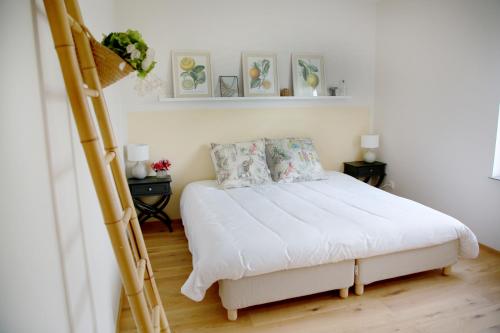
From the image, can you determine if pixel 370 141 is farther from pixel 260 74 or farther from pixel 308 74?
pixel 260 74

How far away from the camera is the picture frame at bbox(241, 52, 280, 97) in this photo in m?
3.87

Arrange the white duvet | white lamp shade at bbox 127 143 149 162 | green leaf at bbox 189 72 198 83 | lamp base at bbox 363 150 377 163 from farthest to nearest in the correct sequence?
lamp base at bbox 363 150 377 163 < green leaf at bbox 189 72 198 83 < white lamp shade at bbox 127 143 149 162 < the white duvet

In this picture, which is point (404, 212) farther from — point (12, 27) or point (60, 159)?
point (12, 27)

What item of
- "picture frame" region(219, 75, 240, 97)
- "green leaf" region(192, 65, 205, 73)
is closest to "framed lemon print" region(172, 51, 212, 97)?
"green leaf" region(192, 65, 205, 73)

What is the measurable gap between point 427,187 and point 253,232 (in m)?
2.33

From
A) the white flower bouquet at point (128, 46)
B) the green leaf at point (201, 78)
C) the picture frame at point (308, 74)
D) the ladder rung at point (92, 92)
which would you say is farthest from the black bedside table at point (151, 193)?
the ladder rung at point (92, 92)

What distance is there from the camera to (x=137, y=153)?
11.1ft

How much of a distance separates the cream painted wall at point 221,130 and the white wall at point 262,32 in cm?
22

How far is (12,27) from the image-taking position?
0.81 m

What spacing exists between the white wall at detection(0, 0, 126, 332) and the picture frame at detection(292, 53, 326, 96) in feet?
10.4

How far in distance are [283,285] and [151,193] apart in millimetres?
1846

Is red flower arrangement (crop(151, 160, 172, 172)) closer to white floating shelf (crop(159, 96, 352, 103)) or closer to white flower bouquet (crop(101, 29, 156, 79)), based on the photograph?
white floating shelf (crop(159, 96, 352, 103))

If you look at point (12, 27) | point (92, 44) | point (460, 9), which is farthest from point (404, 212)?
point (12, 27)

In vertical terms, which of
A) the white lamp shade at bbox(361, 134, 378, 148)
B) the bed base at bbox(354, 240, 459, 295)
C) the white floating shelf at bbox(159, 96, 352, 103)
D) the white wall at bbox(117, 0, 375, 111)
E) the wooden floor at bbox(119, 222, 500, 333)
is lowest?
the wooden floor at bbox(119, 222, 500, 333)
